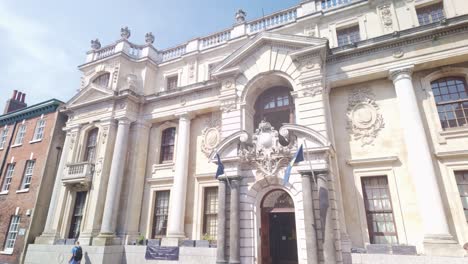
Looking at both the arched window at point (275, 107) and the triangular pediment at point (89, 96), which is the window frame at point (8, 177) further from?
the arched window at point (275, 107)

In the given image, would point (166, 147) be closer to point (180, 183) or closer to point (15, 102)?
point (180, 183)

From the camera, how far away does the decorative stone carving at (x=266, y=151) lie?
11008 millimetres

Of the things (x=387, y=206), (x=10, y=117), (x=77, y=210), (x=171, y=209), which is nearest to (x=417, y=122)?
(x=387, y=206)

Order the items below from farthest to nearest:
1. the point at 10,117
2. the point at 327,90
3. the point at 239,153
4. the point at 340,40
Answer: the point at 10,117 < the point at 340,40 < the point at 327,90 < the point at 239,153

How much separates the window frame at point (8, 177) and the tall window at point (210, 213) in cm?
1648

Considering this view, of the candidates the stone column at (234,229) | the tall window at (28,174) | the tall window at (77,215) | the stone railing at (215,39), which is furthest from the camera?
the tall window at (28,174)

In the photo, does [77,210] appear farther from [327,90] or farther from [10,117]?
[327,90]

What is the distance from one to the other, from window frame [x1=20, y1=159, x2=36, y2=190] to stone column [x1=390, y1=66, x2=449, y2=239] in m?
23.0

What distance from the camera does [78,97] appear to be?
18094mm

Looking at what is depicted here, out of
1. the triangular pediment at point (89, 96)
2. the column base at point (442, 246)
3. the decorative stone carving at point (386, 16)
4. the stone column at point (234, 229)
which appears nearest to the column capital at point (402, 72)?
the decorative stone carving at point (386, 16)

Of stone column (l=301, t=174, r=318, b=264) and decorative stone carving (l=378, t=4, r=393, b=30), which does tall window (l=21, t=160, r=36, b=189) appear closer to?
stone column (l=301, t=174, r=318, b=264)

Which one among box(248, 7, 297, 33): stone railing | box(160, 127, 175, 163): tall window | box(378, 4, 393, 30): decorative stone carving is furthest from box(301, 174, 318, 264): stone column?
box(248, 7, 297, 33): stone railing

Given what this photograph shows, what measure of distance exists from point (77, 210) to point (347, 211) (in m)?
15.0

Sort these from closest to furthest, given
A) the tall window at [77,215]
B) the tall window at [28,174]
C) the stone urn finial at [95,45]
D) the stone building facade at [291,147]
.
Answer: the stone building facade at [291,147] → the tall window at [77,215] → the tall window at [28,174] → the stone urn finial at [95,45]
